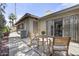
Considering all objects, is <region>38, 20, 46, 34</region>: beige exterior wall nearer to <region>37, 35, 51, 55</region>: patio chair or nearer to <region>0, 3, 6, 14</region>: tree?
<region>37, 35, 51, 55</region>: patio chair

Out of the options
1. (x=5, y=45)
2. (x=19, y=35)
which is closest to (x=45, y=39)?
(x=19, y=35)

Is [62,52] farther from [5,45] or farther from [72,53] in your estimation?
[5,45]

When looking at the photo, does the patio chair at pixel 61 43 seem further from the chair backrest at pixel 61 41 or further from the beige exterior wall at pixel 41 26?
the beige exterior wall at pixel 41 26

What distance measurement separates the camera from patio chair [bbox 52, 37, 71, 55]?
13.8ft

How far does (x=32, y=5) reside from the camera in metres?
4.32

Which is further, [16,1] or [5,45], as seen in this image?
[5,45]

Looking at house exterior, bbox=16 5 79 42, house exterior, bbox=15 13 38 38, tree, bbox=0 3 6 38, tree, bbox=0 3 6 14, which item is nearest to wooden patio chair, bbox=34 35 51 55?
house exterior, bbox=16 5 79 42

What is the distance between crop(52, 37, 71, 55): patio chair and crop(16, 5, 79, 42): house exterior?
0.76ft

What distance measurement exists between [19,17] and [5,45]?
0.90m

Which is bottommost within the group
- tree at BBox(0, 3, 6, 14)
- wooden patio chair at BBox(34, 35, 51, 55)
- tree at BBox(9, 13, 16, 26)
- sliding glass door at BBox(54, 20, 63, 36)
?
wooden patio chair at BBox(34, 35, 51, 55)

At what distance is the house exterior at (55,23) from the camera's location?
4.48 m

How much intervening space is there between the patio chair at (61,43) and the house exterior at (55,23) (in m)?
0.23

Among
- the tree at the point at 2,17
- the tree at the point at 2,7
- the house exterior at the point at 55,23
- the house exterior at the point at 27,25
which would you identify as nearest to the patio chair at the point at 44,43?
the house exterior at the point at 55,23

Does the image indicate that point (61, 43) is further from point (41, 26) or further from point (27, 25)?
point (27, 25)
